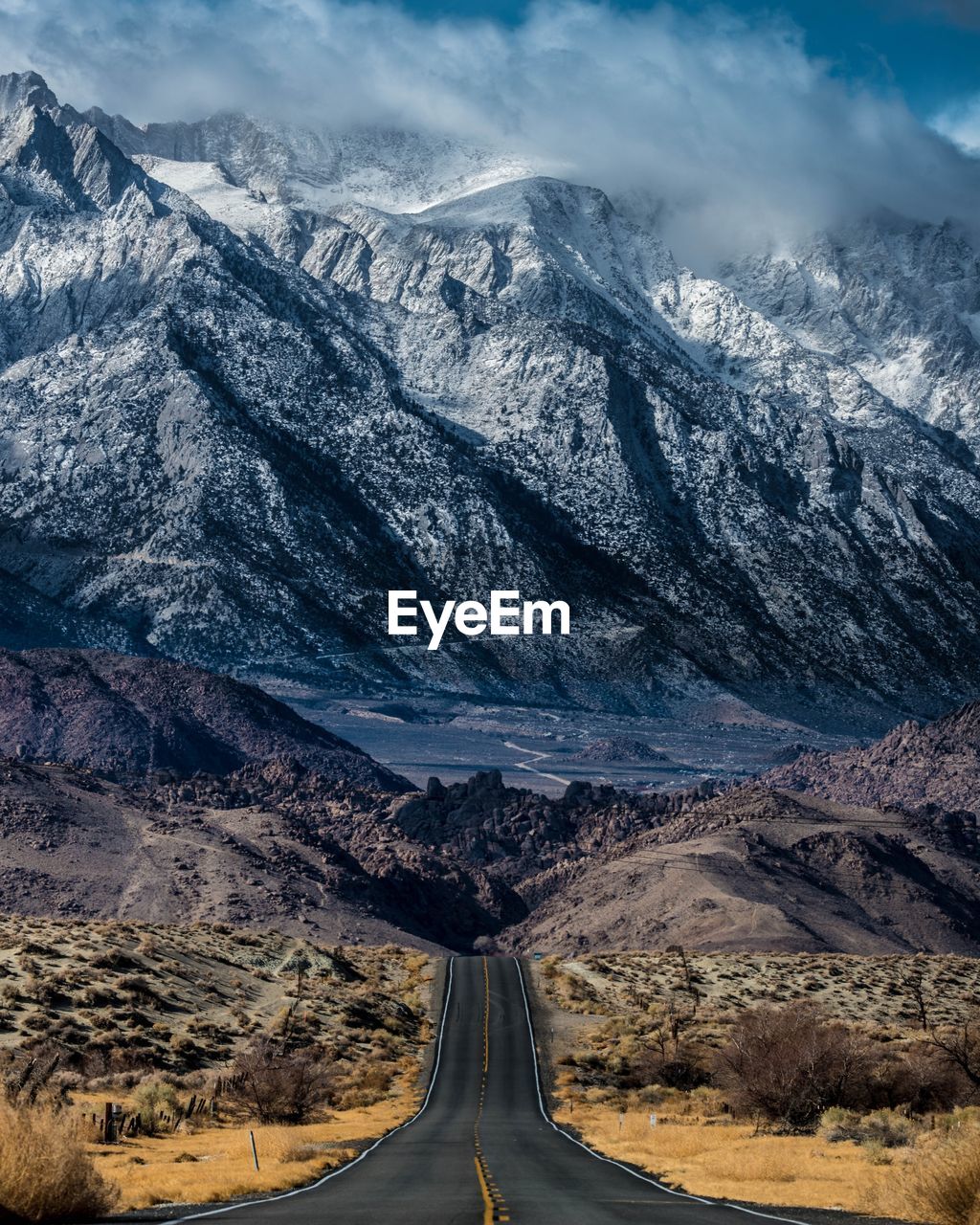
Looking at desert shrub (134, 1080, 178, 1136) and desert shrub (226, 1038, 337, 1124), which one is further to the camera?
desert shrub (226, 1038, 337, 1124)

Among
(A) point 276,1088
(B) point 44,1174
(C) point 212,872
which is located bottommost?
(A) point 276,1088

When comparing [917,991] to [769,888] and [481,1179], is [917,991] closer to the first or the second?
[481,1179]

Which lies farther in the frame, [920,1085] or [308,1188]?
[920,1085]

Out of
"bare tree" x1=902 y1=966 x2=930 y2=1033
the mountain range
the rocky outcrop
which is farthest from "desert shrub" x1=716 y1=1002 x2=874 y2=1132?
the rocky outcrop

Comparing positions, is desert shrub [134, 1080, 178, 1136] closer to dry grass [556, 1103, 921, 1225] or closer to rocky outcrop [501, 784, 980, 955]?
dry grass [556, 1103, 921, 1225]

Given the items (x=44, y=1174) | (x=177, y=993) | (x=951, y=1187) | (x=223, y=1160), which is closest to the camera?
(x=44, y=1174)

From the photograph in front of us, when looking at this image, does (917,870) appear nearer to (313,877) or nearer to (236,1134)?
(313,877)

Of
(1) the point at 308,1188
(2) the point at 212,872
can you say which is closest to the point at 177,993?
(1) the point at 308,1188
